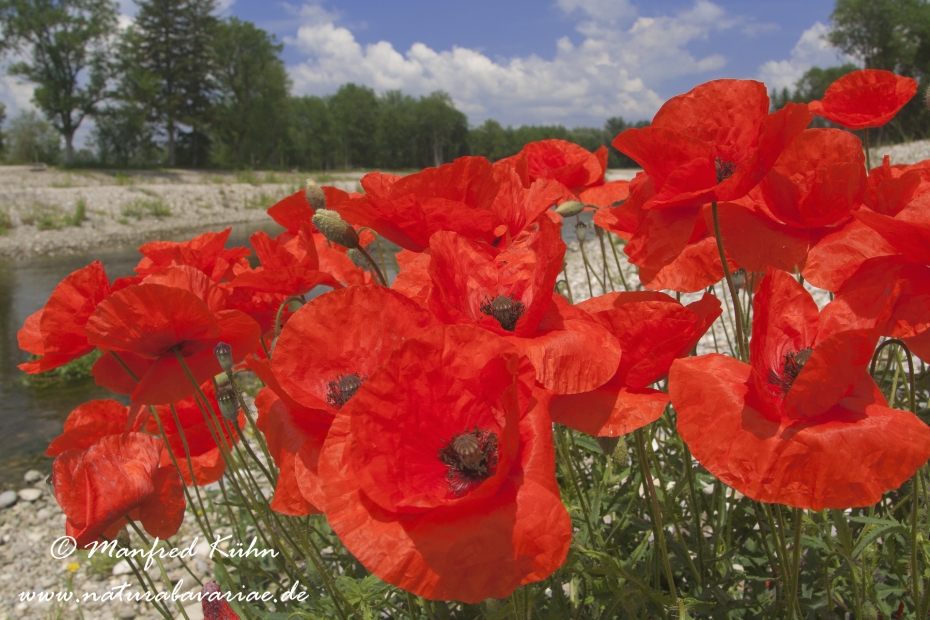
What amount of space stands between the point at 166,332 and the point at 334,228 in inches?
15.9

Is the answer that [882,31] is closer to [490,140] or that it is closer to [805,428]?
[805,428]

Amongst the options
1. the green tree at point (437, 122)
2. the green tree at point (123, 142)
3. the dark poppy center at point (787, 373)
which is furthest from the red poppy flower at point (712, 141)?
the green tree at point (437, 122)

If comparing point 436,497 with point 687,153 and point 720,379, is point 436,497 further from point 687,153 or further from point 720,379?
point 687,153

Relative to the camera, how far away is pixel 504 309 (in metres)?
0.95

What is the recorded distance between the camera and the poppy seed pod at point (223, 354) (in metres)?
1.31

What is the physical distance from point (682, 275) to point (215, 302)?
102 cm

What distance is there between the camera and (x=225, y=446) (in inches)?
61.6

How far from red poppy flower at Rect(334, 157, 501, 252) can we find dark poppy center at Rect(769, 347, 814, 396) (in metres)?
0.51

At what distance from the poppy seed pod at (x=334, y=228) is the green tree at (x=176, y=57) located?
1611 inches

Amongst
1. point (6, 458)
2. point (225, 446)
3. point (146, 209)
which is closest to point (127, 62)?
point (146, 209)

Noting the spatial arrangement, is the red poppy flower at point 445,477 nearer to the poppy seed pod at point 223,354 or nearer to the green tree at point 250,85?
the poppy seed pod at point 223,354

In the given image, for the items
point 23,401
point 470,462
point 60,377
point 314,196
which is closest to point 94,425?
point 314,196

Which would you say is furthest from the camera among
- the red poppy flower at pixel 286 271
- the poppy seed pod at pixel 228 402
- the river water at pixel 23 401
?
the river water at pixel 23 401

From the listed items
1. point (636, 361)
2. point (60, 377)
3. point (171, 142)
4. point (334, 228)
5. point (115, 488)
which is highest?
point (171, 142)
